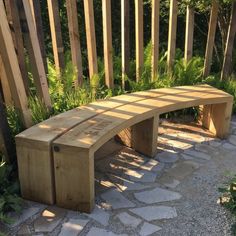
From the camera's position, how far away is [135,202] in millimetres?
3336

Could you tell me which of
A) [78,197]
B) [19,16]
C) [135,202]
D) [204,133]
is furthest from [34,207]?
[204,133]

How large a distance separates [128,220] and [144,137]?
132cm

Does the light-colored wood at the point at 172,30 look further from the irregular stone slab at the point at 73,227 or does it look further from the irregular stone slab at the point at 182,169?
the irregular stone slab at the point at 73,227

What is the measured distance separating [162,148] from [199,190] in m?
0.97

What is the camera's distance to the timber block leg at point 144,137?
4.12m

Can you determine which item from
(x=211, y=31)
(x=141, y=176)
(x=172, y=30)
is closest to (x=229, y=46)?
(x=211, y=31)

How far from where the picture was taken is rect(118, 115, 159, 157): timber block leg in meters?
4.12

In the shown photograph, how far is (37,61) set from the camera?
405cm

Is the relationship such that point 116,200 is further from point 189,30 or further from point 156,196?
point 189,30

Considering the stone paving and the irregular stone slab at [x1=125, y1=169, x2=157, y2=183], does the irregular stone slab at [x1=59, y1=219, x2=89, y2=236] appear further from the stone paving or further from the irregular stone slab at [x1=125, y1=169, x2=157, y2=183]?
the irregular stone slab at [x1=125, y1=169, x2=157, y2=183]

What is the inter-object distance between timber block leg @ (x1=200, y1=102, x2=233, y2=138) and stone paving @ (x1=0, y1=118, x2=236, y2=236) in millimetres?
138

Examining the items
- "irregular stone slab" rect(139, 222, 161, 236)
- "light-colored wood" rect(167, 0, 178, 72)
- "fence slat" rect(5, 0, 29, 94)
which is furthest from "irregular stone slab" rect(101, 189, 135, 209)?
"light-colored wood" rect(167, 0, 178, 72)

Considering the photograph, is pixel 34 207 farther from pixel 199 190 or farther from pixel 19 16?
pixel 19 16

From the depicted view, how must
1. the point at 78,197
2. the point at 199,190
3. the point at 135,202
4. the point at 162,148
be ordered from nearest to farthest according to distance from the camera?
the point at 78,197, the point at 135,202, the point at 199,190, the point at 162,148
